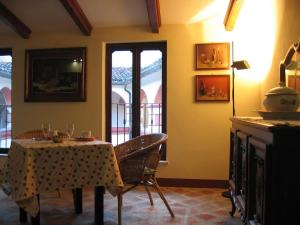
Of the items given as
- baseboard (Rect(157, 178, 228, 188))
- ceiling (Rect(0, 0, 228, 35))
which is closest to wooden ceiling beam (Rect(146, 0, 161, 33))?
ceiling (Rect(0, 0, 228, 35))

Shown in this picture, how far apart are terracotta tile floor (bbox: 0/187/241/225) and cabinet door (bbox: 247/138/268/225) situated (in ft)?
3.55

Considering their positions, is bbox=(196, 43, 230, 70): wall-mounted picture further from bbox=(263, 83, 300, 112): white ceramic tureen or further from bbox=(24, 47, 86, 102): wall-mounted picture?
bbox=(263, 83, 300, 112): white ceramic tureen

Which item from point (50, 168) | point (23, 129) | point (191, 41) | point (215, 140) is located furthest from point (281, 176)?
point (23, 129)

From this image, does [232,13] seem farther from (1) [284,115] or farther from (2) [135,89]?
(1) [284,115]

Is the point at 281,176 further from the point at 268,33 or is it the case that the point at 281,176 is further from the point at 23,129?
the point at 23,129

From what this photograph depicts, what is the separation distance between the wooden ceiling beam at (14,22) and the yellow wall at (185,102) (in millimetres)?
449

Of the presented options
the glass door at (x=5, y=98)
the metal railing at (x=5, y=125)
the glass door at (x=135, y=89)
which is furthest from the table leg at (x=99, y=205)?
the metal railing at (x=5, y=125)

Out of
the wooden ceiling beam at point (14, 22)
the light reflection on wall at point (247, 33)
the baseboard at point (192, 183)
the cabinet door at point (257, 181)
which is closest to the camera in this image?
the cabinet door at point (257, 181)

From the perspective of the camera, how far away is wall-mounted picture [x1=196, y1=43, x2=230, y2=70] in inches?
160

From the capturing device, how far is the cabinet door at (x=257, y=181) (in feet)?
4.96

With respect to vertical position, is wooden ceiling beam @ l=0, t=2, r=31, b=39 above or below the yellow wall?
above

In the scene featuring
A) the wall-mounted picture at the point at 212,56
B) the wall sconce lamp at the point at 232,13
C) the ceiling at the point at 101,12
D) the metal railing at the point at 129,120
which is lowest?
the metal railing at the point at 129,120

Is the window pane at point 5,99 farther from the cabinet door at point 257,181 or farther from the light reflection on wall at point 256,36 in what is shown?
the cabinet door at point 257,181

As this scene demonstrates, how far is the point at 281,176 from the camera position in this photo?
4.64 feet
